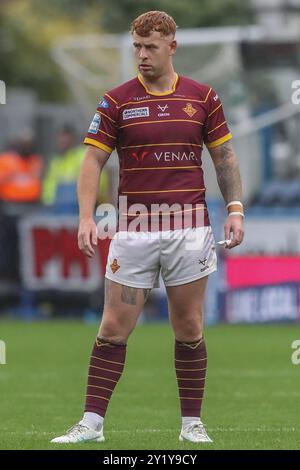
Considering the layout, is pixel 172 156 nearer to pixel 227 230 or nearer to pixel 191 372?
pixel 227 230

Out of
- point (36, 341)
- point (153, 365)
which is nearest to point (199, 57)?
point (36, 341)

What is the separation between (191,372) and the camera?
885 centimetres

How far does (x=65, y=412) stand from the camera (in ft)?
35.3

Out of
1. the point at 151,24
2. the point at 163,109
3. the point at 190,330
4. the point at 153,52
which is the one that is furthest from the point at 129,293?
the point at 151,24

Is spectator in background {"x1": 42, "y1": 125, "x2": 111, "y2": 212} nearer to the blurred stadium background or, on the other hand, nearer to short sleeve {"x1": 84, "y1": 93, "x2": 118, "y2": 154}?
the blurred stadium background

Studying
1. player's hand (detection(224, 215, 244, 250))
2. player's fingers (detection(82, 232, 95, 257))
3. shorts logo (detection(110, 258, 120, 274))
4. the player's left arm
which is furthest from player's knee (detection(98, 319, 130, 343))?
the player's left arm

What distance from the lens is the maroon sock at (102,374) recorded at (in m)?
8.68

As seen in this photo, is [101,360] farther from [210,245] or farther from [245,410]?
[245,410]

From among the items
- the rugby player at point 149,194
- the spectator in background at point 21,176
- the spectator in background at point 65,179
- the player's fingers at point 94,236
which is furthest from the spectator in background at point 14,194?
the player's fingers at point 94,236

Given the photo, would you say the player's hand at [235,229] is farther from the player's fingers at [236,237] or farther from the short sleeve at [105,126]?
the short sleeve at [105,126]

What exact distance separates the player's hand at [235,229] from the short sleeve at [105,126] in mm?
814

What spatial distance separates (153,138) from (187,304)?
38.0 inches
